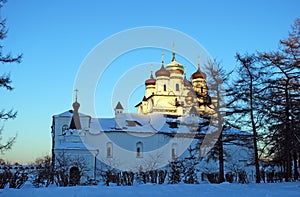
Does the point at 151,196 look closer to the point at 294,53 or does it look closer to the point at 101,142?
the point at 294,53

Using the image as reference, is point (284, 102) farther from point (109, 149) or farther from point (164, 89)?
point (164, 89)

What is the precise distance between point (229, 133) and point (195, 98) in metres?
2.77

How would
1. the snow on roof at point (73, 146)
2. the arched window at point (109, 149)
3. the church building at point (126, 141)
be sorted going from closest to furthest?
1. the snow on roof at point (73, 146)
2. the church building at point (126, 141)
3. the arched window at point (109, 149)

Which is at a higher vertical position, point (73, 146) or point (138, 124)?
point (138, 124)

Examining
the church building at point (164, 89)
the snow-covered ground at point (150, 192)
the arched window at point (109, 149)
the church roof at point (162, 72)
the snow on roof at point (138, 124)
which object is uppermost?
the church roof at point (162, 72)

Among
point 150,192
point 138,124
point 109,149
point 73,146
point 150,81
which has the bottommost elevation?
point 150,192

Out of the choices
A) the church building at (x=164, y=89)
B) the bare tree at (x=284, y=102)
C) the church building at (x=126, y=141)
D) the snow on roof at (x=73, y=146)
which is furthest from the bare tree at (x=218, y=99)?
the church building at (x=164, y=89)

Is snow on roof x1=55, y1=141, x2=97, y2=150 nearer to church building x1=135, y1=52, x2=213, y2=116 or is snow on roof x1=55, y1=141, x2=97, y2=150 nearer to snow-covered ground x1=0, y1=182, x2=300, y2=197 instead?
church building x1=135, y1=52, x2=213, y2=116

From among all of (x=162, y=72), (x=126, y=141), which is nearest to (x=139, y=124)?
(x=126, y=141)

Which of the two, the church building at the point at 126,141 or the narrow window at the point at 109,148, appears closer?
the church building at the point at 126,141

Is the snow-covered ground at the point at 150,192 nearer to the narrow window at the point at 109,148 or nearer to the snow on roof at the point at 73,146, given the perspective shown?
the snow on roof at the point at 73,146

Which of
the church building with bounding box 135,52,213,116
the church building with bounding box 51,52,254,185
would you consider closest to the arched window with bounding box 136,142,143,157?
the church building with bounding box 51,52,254,185

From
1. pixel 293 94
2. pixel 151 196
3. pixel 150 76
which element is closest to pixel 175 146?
pixel 150 76

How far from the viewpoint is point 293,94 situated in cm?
1764
